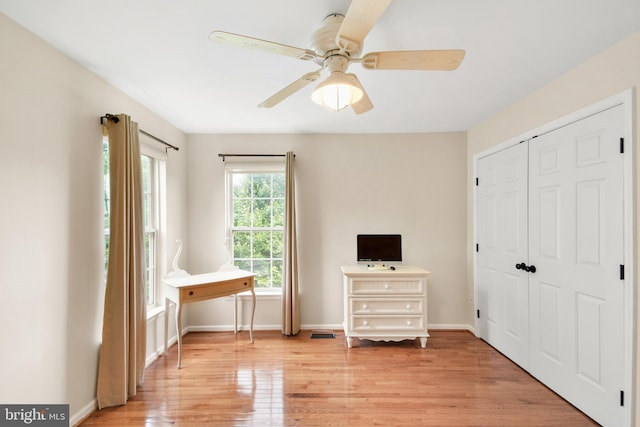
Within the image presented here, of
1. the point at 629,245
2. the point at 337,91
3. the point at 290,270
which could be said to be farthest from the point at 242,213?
the point at 629,245

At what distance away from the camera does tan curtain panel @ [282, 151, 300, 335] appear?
3.79 metres

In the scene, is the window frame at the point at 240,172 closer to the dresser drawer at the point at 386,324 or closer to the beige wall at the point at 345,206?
the beige wall at the point at 345,206

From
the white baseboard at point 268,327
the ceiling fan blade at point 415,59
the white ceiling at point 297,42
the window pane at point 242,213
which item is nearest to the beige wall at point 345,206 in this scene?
the white baseboard at point 268,327

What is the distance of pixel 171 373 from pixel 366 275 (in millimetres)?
2132

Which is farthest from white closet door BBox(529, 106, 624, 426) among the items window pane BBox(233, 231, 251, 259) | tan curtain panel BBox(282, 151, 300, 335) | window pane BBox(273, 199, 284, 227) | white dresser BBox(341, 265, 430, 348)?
window pane BBox(233, 231, 251, 259)

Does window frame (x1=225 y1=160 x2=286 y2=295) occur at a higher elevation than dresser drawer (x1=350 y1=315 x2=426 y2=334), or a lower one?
higher

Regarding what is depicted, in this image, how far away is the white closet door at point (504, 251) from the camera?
291 cm

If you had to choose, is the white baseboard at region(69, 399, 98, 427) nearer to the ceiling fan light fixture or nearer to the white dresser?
the white dresser

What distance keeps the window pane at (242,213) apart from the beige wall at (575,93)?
298 centimetres

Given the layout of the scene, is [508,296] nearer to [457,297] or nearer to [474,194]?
[457,297]

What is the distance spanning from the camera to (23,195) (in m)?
1.79

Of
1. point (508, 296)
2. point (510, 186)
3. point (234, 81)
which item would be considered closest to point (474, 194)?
point (510, 186)

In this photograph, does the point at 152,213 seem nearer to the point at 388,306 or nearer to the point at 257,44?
the point at 257,44

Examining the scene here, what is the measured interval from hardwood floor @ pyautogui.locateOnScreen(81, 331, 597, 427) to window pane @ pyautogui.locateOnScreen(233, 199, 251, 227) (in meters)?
1.47
